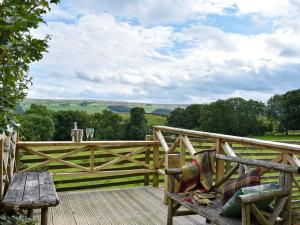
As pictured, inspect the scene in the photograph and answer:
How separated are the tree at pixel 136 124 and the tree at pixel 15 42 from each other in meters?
5.65

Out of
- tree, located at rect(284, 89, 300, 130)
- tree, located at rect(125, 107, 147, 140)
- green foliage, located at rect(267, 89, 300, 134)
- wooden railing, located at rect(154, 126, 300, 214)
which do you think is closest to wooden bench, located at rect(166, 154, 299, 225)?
wooden railing, located at rect(154, 126, 300, 214)

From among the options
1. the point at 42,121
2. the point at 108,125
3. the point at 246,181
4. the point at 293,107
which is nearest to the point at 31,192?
the point at 246,181

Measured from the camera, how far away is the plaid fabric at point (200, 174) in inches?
141

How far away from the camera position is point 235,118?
732 inches

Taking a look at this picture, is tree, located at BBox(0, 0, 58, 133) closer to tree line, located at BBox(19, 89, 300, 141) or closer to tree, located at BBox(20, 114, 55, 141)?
tree line, located at BBox(19, 89, 300, 141)

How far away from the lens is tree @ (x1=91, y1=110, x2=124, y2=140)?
27.8 feet

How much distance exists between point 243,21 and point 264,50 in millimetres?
4247

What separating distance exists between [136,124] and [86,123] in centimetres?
146

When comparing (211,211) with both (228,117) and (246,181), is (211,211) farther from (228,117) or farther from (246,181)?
(228,117)

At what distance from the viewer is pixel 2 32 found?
59.6 inches

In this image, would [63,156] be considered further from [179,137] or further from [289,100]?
[289,100]

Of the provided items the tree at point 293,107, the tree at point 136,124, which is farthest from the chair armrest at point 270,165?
the tree at point 293,107

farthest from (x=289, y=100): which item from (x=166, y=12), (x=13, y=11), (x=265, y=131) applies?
(x=13, y=11)

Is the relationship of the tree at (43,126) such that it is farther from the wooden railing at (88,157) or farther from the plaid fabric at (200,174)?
the plaid fabric at (200,174)
